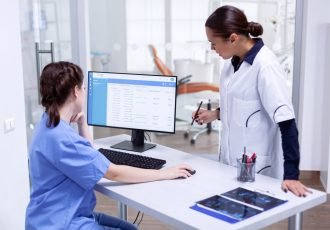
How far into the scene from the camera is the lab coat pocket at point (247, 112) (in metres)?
2.01

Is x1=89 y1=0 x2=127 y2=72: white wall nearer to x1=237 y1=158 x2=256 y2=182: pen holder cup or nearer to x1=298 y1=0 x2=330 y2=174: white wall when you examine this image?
x1=298 y1=0 x2=330 y2=174: white wall

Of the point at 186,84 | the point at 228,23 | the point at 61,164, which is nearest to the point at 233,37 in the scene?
the point at 228,23

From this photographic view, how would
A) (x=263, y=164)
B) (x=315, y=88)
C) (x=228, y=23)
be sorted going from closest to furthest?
(x=228, y=23) → (x=263, y=164) → (x=315, y=88)

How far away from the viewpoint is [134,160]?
2.11 meters

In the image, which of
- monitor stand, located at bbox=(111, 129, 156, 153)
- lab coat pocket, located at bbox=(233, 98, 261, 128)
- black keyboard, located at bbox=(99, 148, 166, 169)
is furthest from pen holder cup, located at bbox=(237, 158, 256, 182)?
monitor stand, located at bbox=(111, 129, 156, 153)

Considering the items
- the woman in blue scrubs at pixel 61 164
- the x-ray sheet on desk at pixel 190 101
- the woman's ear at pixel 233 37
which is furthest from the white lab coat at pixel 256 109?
the x-ray sheet on desk at pixel 190 101

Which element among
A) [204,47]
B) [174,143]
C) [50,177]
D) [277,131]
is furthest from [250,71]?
[174,143]

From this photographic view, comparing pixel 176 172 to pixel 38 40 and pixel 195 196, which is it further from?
pixel 38 40

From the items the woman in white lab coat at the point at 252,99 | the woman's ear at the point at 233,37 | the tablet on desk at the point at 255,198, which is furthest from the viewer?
the woman's ear at the point at 233,37

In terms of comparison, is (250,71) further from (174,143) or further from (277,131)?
(174,143)

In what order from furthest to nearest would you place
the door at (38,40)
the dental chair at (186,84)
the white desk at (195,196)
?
the dental chair at (186,84) < the door at (38,40) < the white desk at (195,196)

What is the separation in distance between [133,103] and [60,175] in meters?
0.78

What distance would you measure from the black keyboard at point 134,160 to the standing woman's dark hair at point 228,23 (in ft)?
2.10

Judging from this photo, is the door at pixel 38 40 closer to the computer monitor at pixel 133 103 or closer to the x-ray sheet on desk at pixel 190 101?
the computer monitor at pixel 133 103
